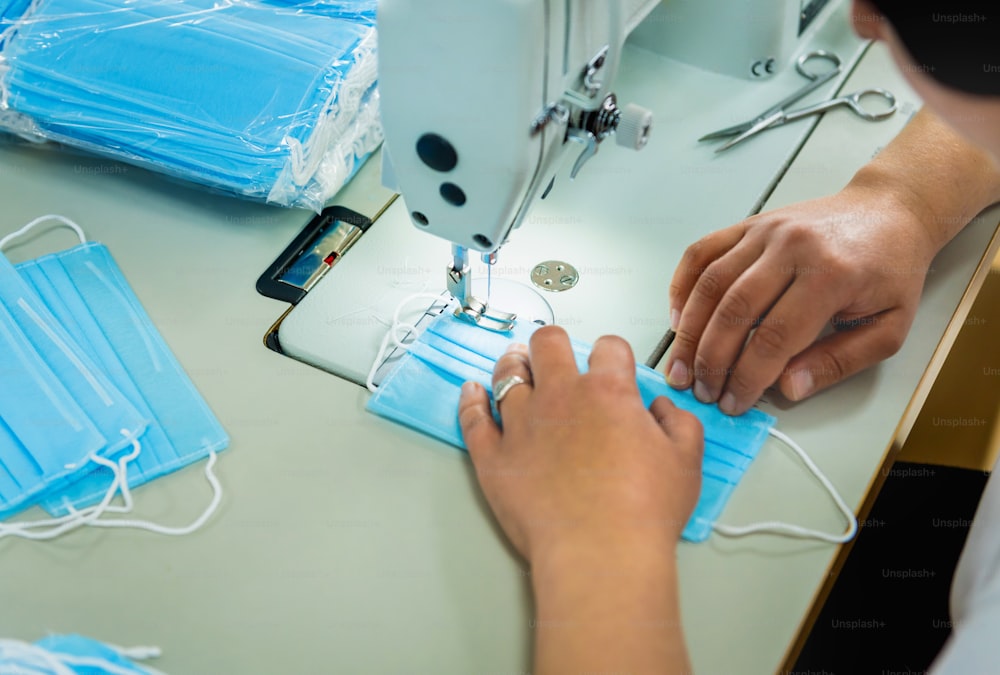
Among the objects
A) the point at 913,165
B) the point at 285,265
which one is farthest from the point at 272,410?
the point at 913,165

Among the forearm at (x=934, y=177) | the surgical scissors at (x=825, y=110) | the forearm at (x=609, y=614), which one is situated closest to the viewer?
the forearm at (x=609, y=614)

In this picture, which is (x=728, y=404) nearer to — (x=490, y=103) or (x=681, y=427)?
(x=681, y=427)

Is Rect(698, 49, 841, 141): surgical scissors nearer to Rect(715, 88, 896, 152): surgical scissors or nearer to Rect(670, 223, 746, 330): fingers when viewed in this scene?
Rect(715, 88, 896, 152): surgical scissors

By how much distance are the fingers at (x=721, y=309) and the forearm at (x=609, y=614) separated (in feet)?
0.75

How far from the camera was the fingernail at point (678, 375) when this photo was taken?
3.07ft

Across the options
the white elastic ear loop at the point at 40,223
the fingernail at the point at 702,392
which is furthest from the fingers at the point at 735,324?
the white elastic ear loop at the point at 40,223

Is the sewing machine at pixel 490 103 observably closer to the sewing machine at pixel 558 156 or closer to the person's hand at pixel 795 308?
the sewing machine at pixel 558 156

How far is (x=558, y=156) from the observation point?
0.85 meters

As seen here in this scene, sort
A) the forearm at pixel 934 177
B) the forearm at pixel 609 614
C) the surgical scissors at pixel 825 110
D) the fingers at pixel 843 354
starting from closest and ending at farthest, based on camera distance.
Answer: the forearm at pixel 609 614 < the fingers at pixel 843 354 < the forearm at pixel 934 177 < the surgical scissors at pixel 825 110

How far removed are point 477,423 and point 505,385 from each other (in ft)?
0.16

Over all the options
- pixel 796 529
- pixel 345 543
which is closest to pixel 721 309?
pixel 796 529

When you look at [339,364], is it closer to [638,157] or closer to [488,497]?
[488,497]

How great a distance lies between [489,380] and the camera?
0.95 metres

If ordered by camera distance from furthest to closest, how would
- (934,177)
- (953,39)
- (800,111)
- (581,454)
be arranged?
(800,111)
(934,177)
(581,454)
(953,39)
